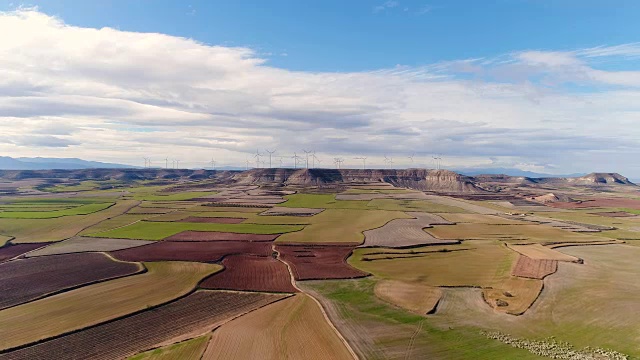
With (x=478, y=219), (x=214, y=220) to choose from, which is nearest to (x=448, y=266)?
(x=478, y=219)

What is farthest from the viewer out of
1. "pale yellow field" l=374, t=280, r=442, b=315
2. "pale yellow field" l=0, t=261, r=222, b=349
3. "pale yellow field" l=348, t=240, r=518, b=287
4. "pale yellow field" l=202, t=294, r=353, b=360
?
"pale yellow field" l=348, t=240, r=518, b=287

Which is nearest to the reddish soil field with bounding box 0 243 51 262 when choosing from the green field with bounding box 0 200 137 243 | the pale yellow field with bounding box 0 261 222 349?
the green field with bounding box 0 200 137 243

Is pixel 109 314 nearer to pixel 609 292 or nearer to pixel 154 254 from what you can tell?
pixel 154 254

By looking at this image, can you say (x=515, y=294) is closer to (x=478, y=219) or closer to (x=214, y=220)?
Answer: (x=478, y=219)

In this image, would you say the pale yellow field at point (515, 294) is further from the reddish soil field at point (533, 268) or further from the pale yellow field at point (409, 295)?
the pale yellow field at point (409, 295)

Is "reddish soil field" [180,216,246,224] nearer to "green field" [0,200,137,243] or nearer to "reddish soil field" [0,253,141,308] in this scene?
"green field" [0,200,137,243]
